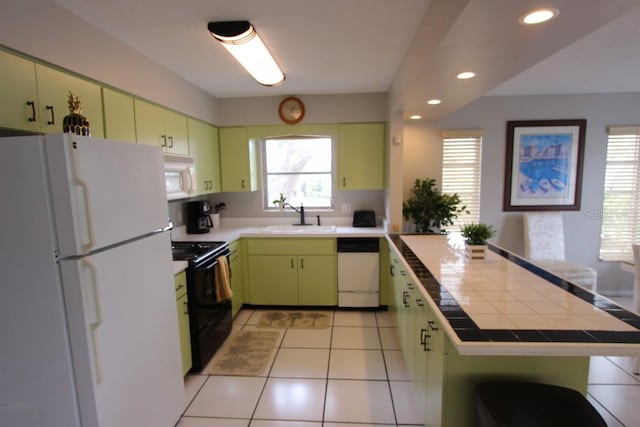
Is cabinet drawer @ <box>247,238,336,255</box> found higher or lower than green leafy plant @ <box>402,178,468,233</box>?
lower

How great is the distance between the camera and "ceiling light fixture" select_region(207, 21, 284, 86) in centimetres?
190

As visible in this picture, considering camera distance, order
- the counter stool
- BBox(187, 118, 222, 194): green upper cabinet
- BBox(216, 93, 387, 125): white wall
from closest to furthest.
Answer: the counter stool
BBox(187, 118, 222, 194): green upper cabinet
BBox(216, 93, 387, 125): white wall

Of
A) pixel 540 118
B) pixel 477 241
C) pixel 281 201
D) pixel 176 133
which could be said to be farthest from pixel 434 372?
pixel 540 118

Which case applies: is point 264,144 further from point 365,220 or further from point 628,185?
point 628,185

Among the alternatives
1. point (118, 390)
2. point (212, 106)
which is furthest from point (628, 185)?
point (118, 390)

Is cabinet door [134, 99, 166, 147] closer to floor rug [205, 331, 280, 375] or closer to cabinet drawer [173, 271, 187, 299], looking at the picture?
cabinet drawer [173, 271, 187, 299]

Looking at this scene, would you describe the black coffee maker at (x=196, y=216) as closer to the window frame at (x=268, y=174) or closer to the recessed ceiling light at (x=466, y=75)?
the window frame at (x=268, y=174)

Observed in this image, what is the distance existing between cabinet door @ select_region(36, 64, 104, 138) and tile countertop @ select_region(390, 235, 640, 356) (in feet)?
7.03

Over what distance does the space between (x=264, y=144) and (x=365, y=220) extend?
1647mm

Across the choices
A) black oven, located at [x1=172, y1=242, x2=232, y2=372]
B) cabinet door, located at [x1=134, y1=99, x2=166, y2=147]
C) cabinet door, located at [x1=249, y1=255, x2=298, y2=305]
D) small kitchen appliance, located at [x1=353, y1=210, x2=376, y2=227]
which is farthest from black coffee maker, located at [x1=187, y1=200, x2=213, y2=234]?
small kitchen appliance, located at [x1=353, y1=210, x2=376, y2=227]

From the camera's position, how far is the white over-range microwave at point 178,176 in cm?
251

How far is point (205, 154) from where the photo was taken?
11.1 feet

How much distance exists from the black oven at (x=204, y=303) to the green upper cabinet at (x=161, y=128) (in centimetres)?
92

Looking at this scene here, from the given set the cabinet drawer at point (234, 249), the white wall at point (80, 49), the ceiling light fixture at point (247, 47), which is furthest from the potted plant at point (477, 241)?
the white wall at point (80, 49)
